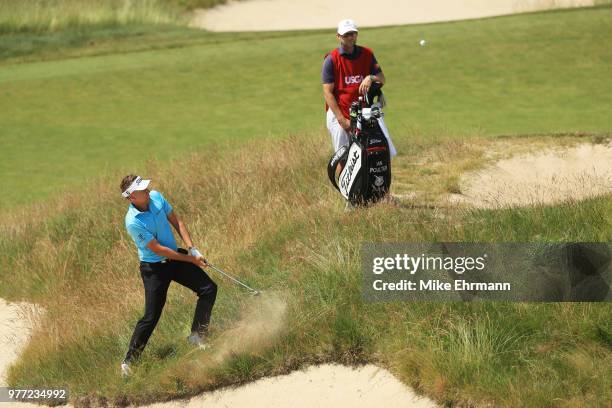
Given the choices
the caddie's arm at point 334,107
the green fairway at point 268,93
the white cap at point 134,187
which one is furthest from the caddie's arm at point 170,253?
the green fairway at point 268,93

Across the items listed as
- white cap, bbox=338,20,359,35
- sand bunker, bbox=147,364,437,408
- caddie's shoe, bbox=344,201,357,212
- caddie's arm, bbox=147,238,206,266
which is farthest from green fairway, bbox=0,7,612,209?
sand bunker, bbox=147,364,437,408

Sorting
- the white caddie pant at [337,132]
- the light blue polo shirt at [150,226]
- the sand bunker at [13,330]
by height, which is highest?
the white caddie pant at [337,132]

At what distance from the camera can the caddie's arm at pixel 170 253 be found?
24.9 feet

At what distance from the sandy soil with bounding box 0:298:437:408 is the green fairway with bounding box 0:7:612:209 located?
22.7ft

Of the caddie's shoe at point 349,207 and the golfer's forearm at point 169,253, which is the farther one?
the caddie's shoe at point 349,207

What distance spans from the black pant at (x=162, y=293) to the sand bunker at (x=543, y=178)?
11.1 feet

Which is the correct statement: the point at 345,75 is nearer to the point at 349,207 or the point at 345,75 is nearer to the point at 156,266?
the point at 349,207

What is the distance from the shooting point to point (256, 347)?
297 inches

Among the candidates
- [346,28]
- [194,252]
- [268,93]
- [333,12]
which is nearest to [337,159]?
[346,28]

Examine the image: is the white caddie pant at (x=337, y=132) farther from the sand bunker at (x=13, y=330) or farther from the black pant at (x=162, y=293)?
the sand bunker at (x=13, y=330)

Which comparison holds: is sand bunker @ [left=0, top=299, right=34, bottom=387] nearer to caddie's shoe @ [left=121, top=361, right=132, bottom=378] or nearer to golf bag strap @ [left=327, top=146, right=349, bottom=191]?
caddie's shoe @ [left=121, top=361, right=132, bottom=378]

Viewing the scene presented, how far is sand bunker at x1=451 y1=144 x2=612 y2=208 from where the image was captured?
10.5m

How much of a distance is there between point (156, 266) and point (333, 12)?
2465 cm

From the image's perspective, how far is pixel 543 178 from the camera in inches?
473
